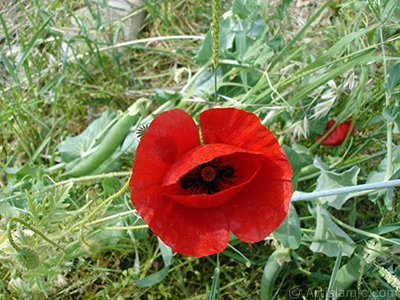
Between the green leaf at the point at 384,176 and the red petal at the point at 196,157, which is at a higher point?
the red petal at the point at 196,157

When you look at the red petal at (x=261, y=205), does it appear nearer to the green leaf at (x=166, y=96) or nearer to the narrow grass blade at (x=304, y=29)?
the narrow grass blade at (x=304, y=29)

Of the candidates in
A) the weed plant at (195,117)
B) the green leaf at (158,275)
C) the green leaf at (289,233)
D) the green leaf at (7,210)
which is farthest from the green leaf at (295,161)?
the green leaf at (7,210)

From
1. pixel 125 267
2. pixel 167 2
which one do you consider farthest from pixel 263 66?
pixel 125 267

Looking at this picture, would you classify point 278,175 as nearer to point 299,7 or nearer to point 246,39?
point 246,39

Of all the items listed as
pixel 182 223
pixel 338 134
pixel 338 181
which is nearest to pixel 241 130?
pixel 182 223

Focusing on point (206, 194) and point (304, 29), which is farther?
point (304, 29)

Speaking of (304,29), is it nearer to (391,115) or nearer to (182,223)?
(391,115)

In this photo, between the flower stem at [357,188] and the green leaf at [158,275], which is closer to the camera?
the flower stem at [357,188]
